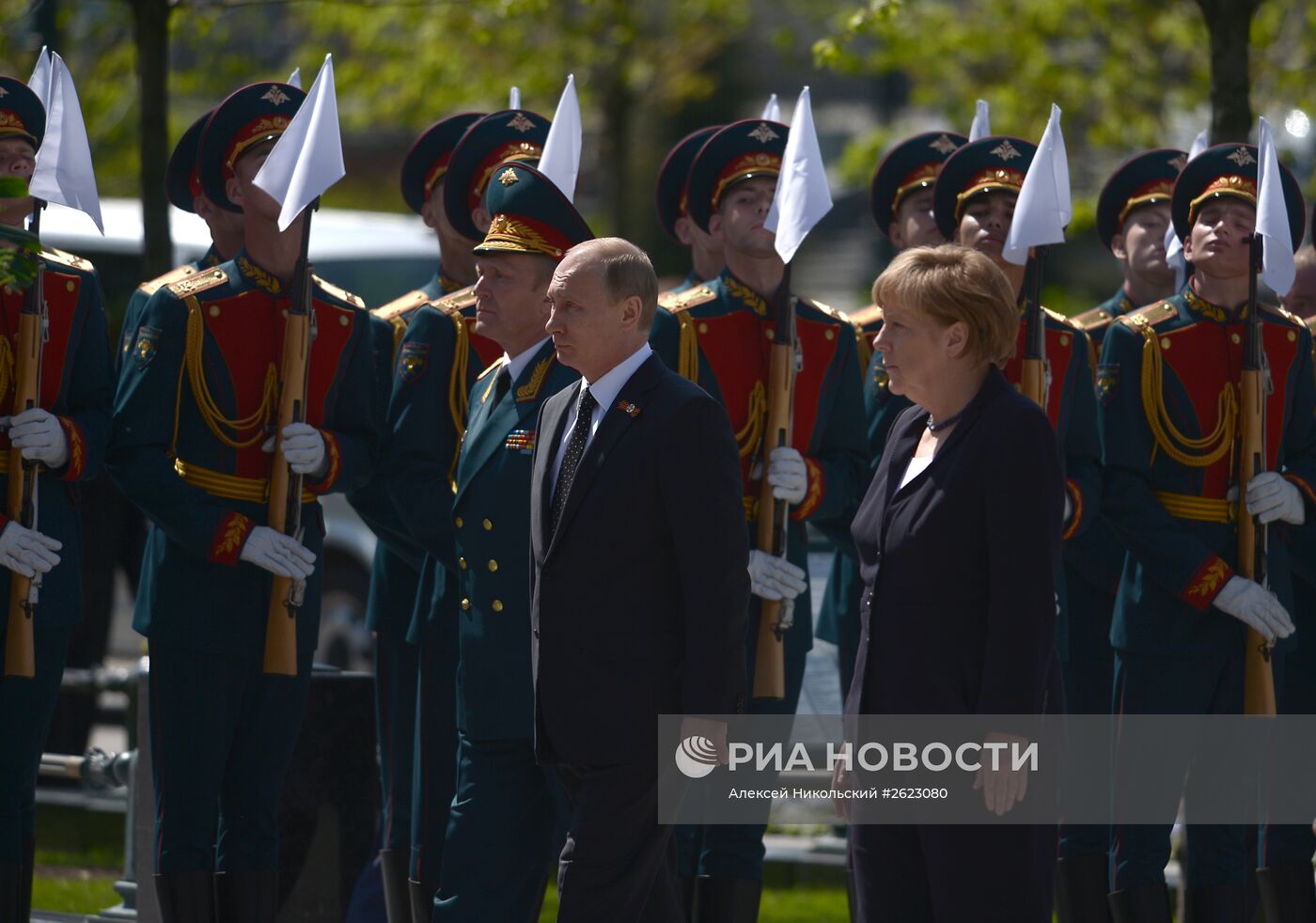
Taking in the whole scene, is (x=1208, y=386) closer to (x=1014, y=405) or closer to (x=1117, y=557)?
(x=1117, y=557)

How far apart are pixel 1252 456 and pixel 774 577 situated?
1416mm

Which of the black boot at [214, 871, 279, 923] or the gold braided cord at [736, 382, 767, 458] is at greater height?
the gold braided cord at [736, 382, 767, 458]

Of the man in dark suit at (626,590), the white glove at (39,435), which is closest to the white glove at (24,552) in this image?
the white glove at (39,435)

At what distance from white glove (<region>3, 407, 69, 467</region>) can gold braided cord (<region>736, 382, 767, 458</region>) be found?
6.43ft

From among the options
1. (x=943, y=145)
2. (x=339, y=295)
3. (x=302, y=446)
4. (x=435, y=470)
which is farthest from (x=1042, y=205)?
(x=302, y=446)

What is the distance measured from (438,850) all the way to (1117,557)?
2.28 meters

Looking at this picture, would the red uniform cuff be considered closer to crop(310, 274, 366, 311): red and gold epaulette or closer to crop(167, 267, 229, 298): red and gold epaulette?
crop(167, 267, 229, 298): red and gold epaulette

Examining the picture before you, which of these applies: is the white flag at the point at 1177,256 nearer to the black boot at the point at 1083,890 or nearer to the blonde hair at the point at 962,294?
the black boot at the point at 1083,890

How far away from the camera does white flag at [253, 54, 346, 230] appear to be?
5.86 m

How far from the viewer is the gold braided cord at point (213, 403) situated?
595cm

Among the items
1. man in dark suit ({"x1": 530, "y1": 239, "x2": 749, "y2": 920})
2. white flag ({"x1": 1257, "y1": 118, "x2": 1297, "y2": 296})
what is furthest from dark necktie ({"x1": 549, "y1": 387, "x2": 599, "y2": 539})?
white flag ({"x1": 1257, "y1": 118, "x2": 1297, "y2": 296})

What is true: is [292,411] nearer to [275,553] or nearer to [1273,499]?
[275,553]

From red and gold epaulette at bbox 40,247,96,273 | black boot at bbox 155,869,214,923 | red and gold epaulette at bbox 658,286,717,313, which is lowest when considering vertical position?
black boot at bbox 155,869,214,923

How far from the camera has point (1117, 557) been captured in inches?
268
